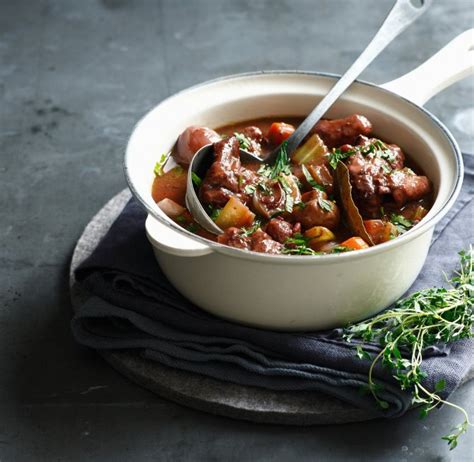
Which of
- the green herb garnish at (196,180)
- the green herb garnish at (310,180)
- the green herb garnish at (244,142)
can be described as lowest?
the green herb garnish at (196,180)

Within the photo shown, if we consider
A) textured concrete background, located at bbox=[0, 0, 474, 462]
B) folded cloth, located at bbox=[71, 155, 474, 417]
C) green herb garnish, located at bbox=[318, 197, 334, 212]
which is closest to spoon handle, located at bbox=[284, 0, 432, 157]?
green herb garnish, located at bbox=[318, 197, 334, 212]

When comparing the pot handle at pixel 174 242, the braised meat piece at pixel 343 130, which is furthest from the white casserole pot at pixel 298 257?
the braised meat piece at pixel 343 130

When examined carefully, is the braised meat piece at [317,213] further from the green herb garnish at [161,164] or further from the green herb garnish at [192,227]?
the green herb garnish at [161,164]

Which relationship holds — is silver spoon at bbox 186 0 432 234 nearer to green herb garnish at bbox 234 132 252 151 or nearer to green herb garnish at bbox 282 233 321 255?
green herb garnish at bbox 234 132 252 151

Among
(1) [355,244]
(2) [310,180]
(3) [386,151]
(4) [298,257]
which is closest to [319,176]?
(2) [310,180]

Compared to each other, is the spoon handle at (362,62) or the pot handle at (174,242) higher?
the spoon handle at (362,62)

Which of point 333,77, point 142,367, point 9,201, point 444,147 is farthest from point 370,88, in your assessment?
point 9,201

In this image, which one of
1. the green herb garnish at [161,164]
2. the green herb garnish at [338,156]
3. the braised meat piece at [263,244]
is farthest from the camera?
the green herb garnish at [161,164]

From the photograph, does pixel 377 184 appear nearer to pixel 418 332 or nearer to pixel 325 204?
pixel 325 204
